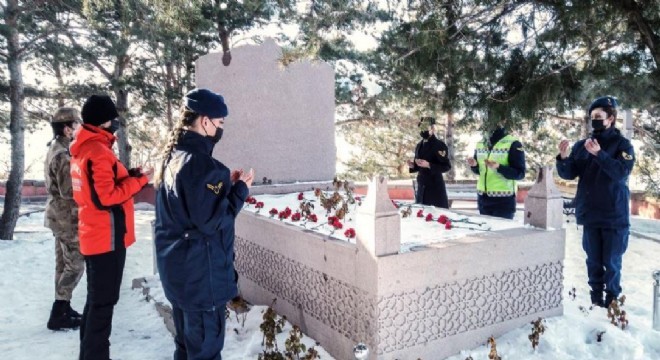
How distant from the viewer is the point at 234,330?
13.3ft

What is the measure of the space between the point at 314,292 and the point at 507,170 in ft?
8.82

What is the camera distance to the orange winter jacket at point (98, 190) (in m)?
3.21

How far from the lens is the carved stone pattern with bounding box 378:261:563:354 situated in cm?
321

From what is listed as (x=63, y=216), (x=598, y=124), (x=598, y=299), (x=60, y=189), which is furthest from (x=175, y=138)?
(x=598, y=299)

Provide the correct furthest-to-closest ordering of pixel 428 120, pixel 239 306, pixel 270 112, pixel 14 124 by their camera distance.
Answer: pixel 14 124 < pixel 270 112 < pixel 428 120 < pixel 239 306

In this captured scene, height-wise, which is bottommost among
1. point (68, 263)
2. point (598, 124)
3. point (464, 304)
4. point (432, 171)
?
point (464, 304)

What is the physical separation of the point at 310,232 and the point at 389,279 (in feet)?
2.97

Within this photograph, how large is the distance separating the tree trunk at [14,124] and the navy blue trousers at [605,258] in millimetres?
9638

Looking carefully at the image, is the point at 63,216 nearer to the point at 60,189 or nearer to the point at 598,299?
the point at 60,189

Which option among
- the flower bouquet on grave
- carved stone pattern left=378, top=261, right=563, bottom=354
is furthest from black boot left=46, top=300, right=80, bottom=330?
the flower bouquet on grave

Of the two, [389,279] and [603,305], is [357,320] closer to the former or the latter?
[389,279]

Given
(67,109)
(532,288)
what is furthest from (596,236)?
(67,109)

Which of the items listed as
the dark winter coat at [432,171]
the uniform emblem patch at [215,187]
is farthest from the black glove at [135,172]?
the dark winter coat at [432,171]

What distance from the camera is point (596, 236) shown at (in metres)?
4.36
